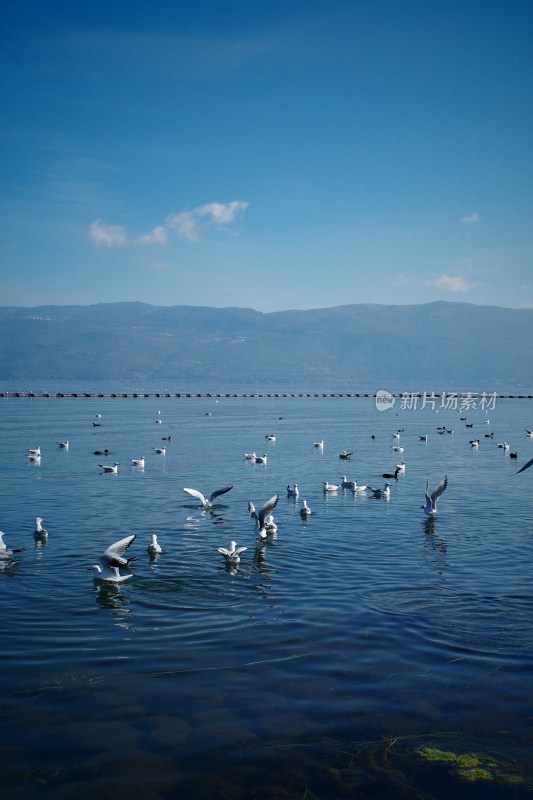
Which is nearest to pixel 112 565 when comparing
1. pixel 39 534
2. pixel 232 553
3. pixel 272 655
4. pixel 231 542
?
pixel 232 553

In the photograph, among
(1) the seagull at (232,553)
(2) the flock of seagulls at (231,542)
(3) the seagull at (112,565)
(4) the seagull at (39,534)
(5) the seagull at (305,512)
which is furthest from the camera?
(5) the seagull at (305,512)

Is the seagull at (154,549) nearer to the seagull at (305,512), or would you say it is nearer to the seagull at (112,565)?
the seagull at (112,565)

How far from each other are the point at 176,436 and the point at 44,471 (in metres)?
23.2

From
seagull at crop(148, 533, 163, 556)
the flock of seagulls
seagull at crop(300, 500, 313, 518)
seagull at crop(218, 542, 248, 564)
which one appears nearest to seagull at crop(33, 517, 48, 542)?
the flock of seagulls

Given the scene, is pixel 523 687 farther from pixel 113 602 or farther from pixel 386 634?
pixel 113 602

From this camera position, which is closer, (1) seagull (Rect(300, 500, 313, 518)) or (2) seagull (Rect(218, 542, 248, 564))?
(2) seagull (Rect(218, 542, 248, 564))

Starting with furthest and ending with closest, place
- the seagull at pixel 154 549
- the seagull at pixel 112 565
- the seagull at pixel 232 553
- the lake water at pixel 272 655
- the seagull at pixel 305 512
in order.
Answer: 1. the seagull at pixel 305 512
2. the seagull at pixel 154 549
3. the seagull at pixel 232 553
4. the seagull at pixel 112 565
5. the lake water at pixel 272 655

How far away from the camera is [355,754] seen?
945 cm

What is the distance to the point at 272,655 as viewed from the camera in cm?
1248

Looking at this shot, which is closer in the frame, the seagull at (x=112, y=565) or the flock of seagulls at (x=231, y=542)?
the seagull at (x=112, y=565)

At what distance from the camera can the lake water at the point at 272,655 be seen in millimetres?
9164

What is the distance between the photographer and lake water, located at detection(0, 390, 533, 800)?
9.16m

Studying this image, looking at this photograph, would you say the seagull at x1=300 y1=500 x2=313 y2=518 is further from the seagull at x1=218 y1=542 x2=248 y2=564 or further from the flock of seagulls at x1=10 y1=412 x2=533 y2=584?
the seagull at x1=218 y1=542 x2=248 y2=564

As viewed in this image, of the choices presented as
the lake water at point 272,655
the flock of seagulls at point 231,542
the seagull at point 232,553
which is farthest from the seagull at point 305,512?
the seagull at point 232,553
